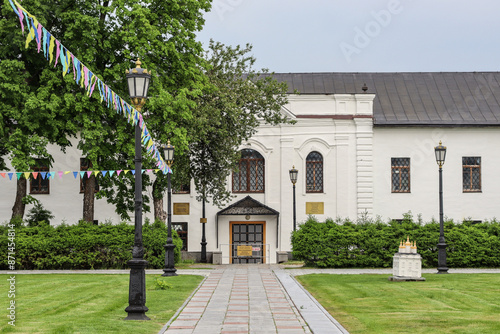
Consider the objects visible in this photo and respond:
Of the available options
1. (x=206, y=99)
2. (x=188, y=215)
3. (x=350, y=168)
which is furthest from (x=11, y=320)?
(x=350, y=168)

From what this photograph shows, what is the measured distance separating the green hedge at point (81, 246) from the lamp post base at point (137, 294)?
1342cm

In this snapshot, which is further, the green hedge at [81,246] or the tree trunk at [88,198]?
the tree trunk at [88,198]

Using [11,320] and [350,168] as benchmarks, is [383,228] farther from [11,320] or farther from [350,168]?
[11,320]

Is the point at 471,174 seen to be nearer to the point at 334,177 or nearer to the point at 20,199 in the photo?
the point at 334,177

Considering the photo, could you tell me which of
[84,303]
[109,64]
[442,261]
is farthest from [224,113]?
[84,303]

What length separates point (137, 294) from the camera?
43.6 ft

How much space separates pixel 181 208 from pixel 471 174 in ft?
50.3

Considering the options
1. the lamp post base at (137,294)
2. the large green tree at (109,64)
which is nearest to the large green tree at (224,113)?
the large green tree at (109,64)

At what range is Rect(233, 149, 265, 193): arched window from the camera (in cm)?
3619

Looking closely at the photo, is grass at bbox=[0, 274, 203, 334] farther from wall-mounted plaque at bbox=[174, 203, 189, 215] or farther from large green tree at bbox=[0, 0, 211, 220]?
wall-mounted plaque at bbox=[174, 203, 189, 215]

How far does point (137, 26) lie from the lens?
2520cm

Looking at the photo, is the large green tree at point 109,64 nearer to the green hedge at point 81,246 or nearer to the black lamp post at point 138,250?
the green hedge at point 81,246

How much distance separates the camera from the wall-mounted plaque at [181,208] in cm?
3559

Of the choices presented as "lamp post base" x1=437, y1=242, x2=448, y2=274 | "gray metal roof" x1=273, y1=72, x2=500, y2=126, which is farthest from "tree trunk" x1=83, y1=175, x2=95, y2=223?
"gray metal roof" x1=273, y1=72, x2=500, y2=126
